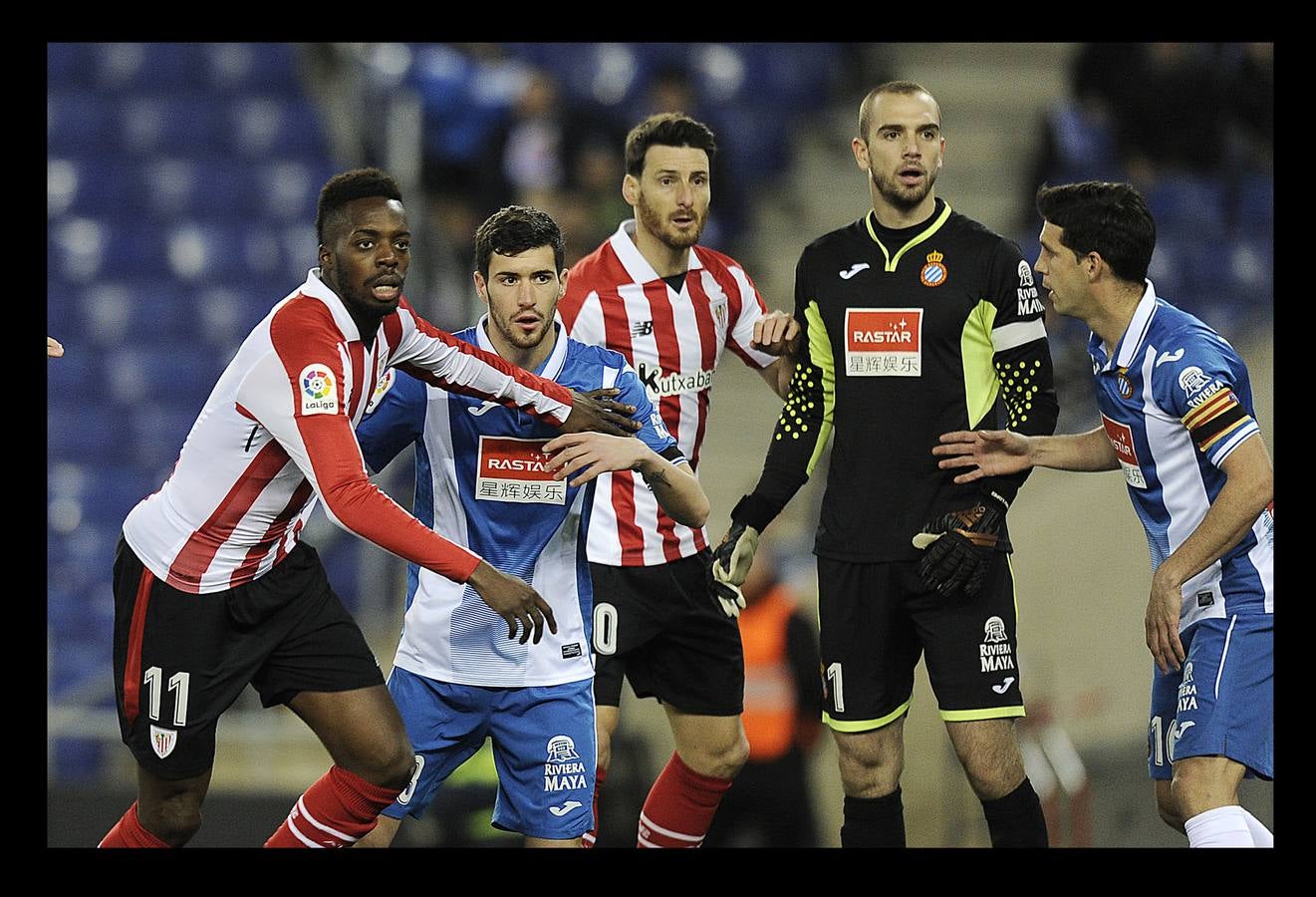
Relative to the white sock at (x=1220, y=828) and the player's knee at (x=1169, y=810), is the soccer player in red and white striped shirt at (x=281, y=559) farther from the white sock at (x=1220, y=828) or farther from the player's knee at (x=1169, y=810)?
the player's knee at (x=1169, y=810)

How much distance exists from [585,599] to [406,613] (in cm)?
48

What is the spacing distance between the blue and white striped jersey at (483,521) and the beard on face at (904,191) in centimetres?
90

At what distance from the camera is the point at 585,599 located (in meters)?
4.23

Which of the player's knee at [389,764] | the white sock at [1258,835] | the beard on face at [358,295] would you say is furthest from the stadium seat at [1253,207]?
the player's knee at [389,764]

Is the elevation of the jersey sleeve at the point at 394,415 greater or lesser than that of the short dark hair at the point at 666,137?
lesser

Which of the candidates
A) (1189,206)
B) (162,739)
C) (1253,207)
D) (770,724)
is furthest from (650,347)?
(1253,207)

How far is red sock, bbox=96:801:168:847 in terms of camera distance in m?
3.89

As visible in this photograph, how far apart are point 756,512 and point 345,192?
149 centimetres

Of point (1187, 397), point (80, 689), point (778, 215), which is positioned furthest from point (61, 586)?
point (1187, 397)

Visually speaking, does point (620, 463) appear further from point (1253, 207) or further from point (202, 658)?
point (1253, 207)

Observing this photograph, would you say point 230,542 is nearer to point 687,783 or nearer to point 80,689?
point 687,783

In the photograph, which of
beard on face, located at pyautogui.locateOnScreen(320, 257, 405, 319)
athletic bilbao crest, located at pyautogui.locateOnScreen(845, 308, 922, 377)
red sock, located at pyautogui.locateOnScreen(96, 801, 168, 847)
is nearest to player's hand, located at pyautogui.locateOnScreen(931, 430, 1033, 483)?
athletic bilbao crest, located at pyautogui.locateOnScreen(845, 308, 922, 377)

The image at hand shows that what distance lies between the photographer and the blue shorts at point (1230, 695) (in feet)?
12.0

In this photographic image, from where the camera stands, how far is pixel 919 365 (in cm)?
414
